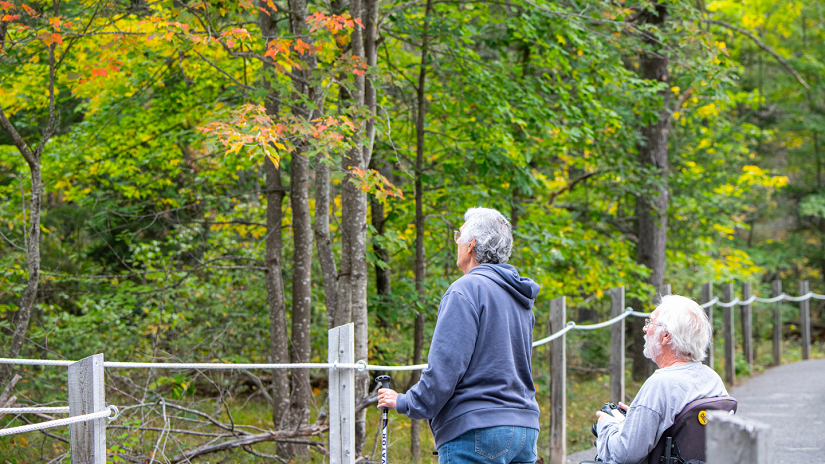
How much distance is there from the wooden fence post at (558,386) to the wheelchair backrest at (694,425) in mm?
3160

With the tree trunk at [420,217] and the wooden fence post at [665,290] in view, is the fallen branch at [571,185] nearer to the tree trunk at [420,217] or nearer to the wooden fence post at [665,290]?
the wooden fence post at [665,290]

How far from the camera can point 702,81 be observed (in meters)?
7.56

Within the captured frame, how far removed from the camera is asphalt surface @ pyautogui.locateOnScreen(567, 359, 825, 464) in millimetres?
6137

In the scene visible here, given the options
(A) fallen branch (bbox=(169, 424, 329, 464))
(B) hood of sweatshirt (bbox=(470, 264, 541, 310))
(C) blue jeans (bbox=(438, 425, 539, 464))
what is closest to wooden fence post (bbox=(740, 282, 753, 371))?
(A) fallen branch (bbox=(169, 424, 329, 464))

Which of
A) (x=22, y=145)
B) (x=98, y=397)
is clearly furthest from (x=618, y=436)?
(x=22, y=145)

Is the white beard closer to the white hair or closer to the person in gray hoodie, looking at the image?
the white hair

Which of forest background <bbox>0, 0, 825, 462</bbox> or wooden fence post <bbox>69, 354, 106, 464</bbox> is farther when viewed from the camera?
forest background <bbox>0, 0, 825, 462</bbox>

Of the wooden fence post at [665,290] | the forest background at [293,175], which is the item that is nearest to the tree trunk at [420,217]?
the forest background at [293,175]

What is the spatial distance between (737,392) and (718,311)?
5.38 m

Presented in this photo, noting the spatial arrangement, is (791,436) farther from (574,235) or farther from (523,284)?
(523,284)

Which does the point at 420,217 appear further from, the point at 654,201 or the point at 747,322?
the point at 747,322

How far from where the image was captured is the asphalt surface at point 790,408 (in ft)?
20.1

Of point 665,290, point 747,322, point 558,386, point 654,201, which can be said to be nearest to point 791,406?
point 665,290

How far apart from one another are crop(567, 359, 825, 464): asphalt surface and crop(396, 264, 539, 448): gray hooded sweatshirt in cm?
314
